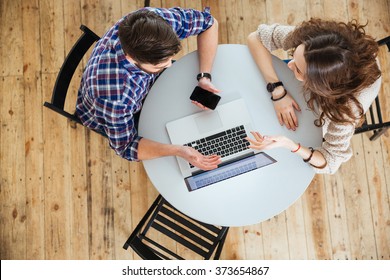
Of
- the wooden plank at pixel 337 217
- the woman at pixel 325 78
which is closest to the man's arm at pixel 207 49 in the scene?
the woman at pixel 325 78

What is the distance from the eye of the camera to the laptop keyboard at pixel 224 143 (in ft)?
5.10

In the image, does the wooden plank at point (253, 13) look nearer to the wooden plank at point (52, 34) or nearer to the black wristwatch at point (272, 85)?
the black wristwatch at point (272, 85)

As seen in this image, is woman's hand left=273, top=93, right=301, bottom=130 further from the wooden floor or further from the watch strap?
the wooden floor

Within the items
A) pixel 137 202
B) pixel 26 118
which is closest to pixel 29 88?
pixel 26 118

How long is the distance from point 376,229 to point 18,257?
2.20 meters

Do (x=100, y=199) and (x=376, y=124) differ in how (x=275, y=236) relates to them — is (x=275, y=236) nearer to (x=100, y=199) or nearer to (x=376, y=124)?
(x=376, y=124)

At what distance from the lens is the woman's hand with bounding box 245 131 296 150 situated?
1.47 m

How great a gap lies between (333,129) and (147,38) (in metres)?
0.82

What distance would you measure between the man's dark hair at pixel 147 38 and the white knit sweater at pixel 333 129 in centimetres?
53

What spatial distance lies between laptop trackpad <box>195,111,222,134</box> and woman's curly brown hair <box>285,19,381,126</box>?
0.40 m

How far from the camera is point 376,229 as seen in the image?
2.20 m

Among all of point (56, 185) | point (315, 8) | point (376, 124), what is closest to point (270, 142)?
point (376, 124)

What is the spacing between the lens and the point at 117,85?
4.54 feet
